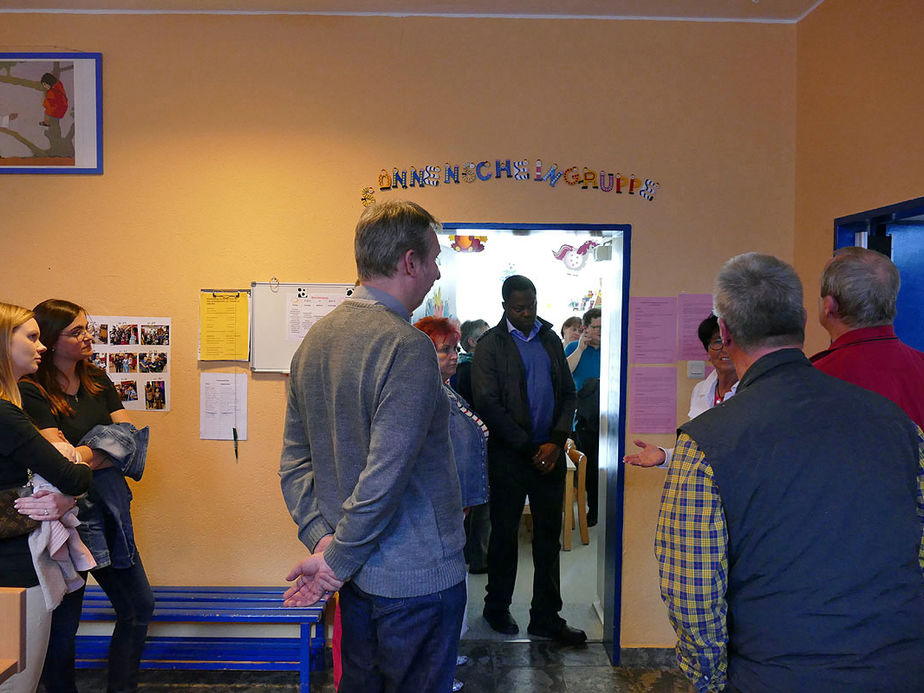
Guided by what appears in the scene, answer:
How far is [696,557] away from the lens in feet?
4.06

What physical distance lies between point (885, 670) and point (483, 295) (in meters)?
2.30

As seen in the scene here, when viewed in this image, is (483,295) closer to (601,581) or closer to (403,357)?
(601,581)

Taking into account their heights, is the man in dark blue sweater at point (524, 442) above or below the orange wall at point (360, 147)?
below

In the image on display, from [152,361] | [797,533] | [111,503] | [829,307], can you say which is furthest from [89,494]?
[829,307]

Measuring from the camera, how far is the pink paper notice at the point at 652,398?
3.09 metres

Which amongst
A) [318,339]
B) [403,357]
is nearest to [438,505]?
[403,357]

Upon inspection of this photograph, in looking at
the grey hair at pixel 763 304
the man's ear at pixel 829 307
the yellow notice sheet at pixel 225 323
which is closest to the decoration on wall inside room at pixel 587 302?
the man's ear at pixel 829 307

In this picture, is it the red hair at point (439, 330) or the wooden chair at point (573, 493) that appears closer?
the red hair at point (439, 330)

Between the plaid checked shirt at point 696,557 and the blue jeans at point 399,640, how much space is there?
51 cm

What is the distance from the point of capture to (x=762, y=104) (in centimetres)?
305

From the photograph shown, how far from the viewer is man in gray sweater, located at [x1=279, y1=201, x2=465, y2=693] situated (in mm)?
1409

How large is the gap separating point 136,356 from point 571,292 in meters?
2.11

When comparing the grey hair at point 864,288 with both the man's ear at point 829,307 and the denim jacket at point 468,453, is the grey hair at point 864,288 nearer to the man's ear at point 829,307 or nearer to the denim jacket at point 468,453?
the man's ear at point 829,307

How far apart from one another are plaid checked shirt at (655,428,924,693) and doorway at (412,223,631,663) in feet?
5.93
